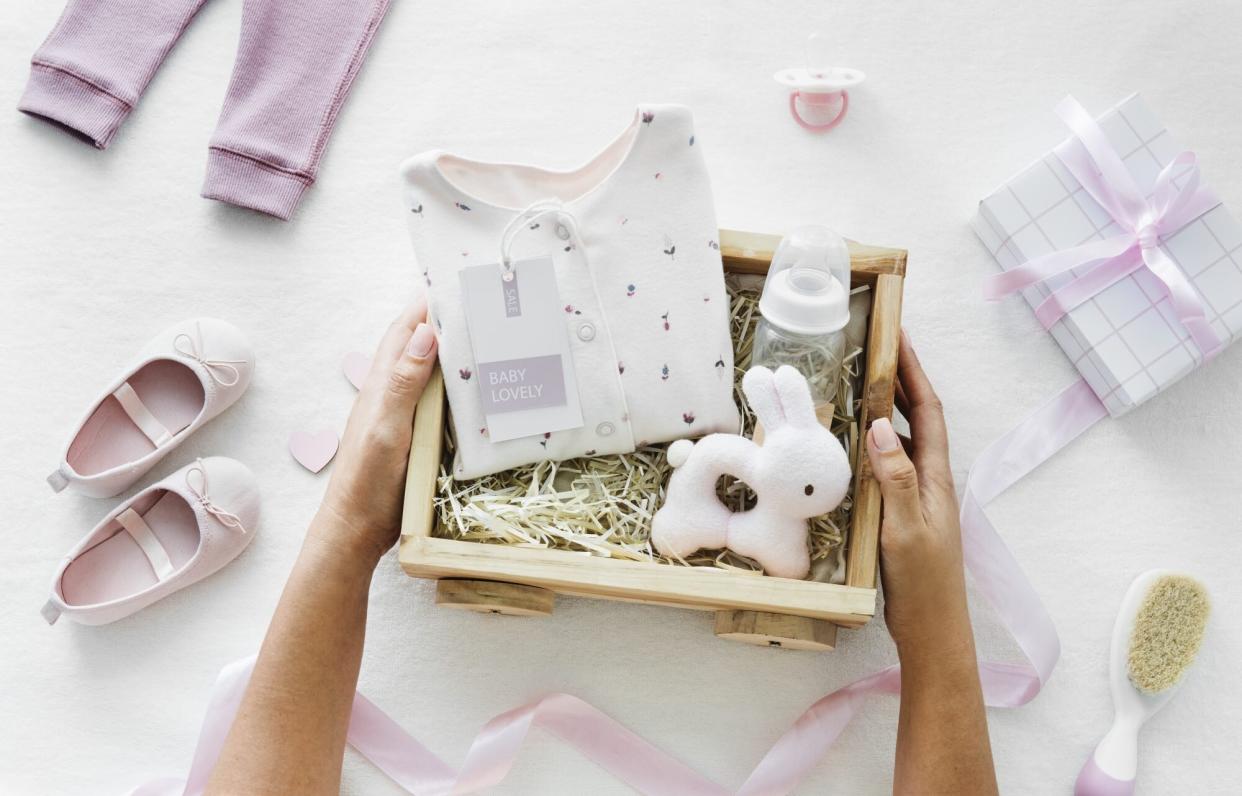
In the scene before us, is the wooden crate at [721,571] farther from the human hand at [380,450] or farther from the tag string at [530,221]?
the tag string at [530,221]

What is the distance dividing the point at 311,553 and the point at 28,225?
757 millimetres

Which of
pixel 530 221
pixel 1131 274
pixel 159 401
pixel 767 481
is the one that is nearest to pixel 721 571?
pixel 767 481

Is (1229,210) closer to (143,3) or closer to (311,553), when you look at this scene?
(311,553)

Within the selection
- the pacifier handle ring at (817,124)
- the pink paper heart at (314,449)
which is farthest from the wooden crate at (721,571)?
the pacifier handle ring at (817,124)

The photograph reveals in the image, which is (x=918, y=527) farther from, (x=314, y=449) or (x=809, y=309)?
(x=314, y=449)

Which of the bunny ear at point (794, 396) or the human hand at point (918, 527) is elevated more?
the bunny ear at point (794, 396)

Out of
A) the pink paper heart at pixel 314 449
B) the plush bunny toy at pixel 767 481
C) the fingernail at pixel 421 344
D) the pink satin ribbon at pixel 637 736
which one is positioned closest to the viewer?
the plush bunny toy at pixel 767 481

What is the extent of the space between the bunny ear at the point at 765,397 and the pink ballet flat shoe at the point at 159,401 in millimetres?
794

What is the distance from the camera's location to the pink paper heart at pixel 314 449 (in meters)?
1.52

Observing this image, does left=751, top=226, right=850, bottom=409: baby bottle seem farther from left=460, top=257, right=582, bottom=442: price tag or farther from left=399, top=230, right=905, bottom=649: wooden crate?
left=460, top=257, right=582, bottom=442: price tag

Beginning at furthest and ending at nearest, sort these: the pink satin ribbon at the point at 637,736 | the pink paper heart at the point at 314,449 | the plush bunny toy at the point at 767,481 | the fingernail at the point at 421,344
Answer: the pink paper heart at the point at 314,449 → the pink satin ribbon at the point at 637,736 → the fingernail at the point at 421,344 → the plush bunny toy at the point at 767,481

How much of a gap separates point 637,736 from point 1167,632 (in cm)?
76

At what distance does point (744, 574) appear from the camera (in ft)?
3.85

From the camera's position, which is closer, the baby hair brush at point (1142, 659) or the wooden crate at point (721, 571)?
the wooden crate at point (721, 571)
